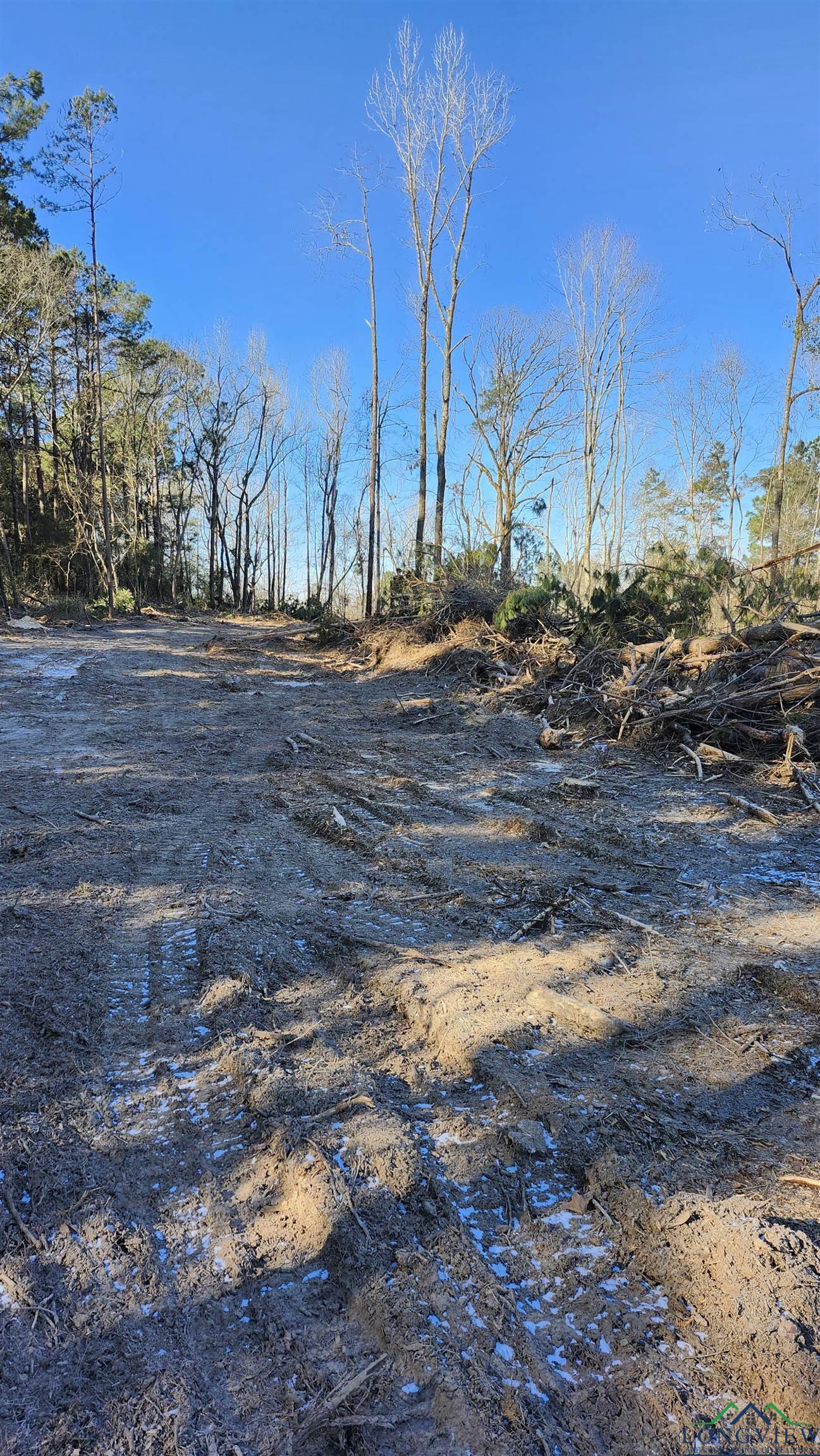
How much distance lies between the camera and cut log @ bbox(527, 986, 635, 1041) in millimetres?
2461

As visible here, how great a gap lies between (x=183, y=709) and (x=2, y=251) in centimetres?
1543

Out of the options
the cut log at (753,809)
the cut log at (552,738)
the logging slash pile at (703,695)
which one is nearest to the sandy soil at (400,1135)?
the cut log at (753,809)

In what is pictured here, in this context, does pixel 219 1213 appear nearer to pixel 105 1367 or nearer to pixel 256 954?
pixel 105 1367

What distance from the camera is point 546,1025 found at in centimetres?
250

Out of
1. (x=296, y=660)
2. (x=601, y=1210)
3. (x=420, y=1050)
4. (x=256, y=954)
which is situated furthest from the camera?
(x=296, y=660)

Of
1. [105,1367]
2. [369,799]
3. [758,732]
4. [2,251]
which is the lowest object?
[105,1367]

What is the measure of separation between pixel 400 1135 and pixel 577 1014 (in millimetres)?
875

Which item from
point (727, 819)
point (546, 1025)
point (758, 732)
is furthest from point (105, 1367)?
point (758, 732)

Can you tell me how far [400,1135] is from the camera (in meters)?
1.96

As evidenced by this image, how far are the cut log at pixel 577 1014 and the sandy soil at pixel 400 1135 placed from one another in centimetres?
2

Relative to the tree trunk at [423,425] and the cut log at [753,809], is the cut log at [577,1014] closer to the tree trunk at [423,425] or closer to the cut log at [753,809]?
the cut log at [753,809]

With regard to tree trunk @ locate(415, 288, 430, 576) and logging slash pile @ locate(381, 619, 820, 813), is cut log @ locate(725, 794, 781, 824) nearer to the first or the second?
logging slash pile @ locate(381, 619, 820, 813)

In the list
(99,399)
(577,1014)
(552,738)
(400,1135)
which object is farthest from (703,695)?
(99,399)

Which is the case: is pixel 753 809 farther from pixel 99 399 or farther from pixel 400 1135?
pixel 99 399
